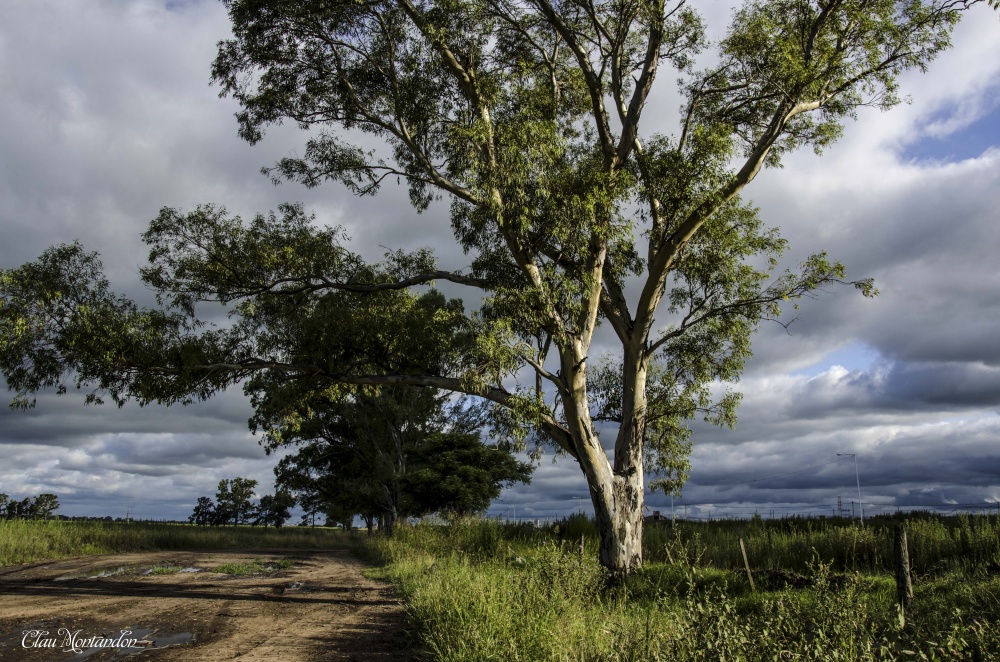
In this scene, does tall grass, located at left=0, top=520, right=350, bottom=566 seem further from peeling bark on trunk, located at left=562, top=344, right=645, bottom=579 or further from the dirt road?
peeling bark on trunk, located at left=562, top=344, right=645, bottom=579

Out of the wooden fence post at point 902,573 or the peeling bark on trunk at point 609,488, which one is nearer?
the wooden fence post at point 902,573

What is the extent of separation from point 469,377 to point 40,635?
7.38m

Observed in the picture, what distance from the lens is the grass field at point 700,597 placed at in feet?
16.2

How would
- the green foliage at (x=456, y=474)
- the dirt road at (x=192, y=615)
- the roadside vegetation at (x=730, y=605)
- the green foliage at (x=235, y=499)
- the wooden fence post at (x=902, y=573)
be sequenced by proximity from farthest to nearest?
the green foliage at (x=235, y=499) → the green foliage at (x=456, y=474) → the wooden fence post at (x=902, y=573) → the dirt road at (x=192, y=615) → the roadside vegetation at (x=730, y=605)

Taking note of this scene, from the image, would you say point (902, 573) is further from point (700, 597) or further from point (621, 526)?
point (621, 526)

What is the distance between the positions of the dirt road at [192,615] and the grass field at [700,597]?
70 centimetres

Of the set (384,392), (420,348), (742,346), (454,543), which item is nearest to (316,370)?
(420,348)

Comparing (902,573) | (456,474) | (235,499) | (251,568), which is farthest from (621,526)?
(235,499)

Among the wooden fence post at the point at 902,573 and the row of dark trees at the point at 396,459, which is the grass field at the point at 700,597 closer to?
the wooden fence post at the point at 902,573

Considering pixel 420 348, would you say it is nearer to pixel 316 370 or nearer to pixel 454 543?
pixel 316 370

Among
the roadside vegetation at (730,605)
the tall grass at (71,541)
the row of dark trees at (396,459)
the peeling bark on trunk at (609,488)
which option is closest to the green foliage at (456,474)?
the row of dark trees at (396,459)

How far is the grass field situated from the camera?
495 cm

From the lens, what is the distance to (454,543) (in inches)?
668

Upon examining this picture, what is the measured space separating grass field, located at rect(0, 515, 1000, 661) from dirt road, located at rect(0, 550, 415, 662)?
27.5 inches
